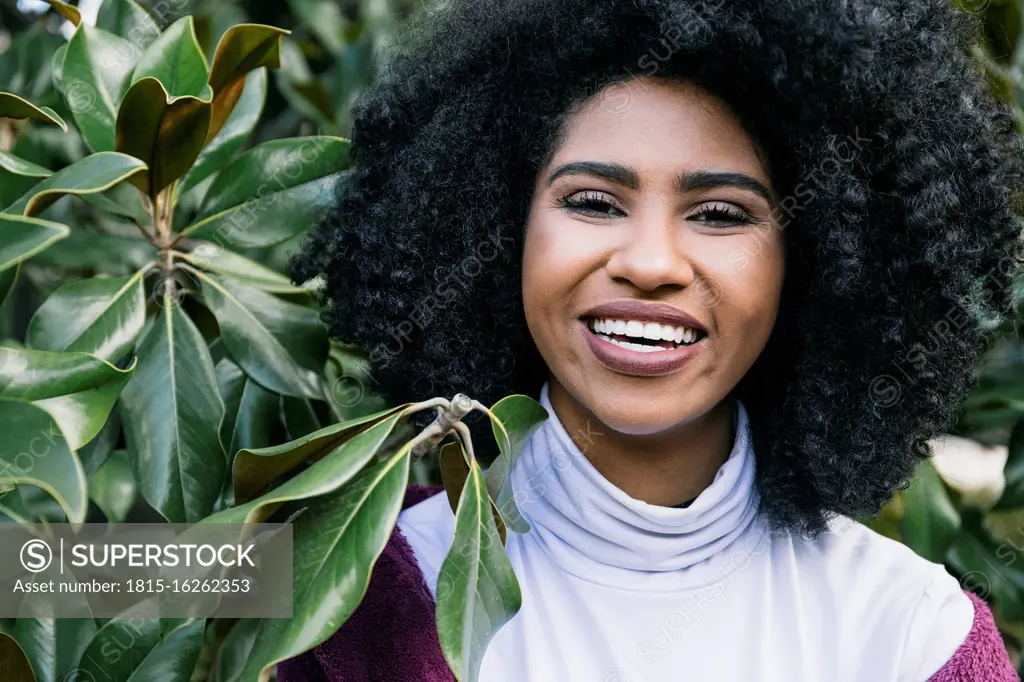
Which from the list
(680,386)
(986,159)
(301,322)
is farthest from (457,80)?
(986,159)

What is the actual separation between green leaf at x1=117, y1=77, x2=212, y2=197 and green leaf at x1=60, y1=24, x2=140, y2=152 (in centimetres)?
7

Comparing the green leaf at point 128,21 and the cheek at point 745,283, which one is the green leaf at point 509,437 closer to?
the cheek at point 745,283

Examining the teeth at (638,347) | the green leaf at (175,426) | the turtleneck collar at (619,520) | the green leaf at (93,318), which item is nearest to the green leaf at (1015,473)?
the turtleneck collar at (619,520)

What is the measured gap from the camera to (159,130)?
1198 mm

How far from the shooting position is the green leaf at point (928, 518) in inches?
65.3

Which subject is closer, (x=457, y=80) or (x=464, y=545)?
(x=464, y=545)

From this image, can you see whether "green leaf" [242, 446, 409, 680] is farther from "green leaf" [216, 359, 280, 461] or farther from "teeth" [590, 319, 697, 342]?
"green leaf" [216, 359, 280, 461]

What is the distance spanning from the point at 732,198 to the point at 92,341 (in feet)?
2.42

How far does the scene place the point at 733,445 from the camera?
4.53ft

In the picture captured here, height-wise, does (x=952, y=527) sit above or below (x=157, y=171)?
below

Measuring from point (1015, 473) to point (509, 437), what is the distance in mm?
974

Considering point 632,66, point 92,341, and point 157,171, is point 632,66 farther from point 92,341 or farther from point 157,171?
point 92,341

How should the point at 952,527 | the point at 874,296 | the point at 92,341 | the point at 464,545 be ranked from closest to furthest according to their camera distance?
the point at 464,545 → the point at 92,341 → the point at 874,296 → the point at 952,527

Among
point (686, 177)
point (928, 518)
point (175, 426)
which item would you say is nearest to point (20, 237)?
point (175, 426)
